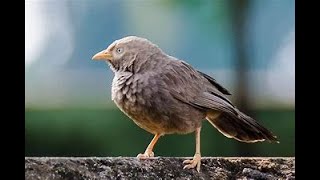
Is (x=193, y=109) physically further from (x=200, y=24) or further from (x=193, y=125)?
(x=200, y=24)

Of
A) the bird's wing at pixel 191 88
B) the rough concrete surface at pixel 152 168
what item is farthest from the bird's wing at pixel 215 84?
the rough concrete surface at pixel 152 168

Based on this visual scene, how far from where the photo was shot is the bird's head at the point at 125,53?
4.77 ft

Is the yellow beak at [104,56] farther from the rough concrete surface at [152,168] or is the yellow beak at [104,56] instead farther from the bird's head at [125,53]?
the rough concrete surface at [152,168]

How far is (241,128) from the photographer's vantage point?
5.16ft

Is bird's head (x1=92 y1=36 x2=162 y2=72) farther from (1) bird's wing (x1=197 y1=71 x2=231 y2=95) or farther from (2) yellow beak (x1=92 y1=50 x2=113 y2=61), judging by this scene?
(1) bird's wing (x1=197 y1=71 x2=231 y2=95)

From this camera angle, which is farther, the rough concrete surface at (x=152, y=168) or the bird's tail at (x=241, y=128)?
the bird's tail at (x=241, y=128)

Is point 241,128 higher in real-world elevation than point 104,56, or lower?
lower

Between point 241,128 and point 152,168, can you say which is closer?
point 152,168

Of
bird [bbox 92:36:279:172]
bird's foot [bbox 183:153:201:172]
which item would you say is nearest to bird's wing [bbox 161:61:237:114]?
bird [bbox 92:36:279:172]

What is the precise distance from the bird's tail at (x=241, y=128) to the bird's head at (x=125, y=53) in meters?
0.21

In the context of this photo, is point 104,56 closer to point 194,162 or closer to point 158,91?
point 158,91

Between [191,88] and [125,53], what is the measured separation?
0.16m

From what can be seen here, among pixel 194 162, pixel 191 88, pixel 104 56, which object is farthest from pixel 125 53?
pixel 194 162
